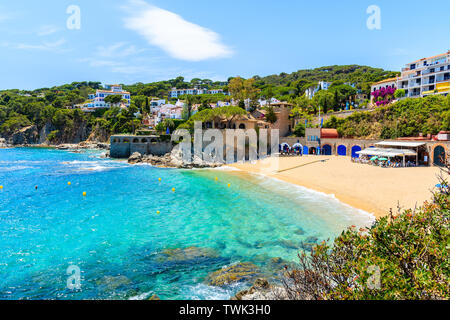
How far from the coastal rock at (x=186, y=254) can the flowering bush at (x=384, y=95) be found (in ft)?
164

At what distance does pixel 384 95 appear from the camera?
175ft

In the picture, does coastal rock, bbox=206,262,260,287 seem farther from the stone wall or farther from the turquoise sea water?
the stone wall

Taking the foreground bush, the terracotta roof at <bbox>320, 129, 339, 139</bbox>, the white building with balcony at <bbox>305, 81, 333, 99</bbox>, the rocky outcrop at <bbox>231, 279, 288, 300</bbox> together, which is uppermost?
the white building with balcony at <bbox>305, 81, 333, 99</bbox>

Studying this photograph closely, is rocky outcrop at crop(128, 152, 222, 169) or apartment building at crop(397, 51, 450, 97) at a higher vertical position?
apartment building at crop(397, 51, 450, 97)

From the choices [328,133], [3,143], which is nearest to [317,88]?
[328,133]

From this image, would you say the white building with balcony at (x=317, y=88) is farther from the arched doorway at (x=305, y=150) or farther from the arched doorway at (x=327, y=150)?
the arched doorway at (x=327, y=150)

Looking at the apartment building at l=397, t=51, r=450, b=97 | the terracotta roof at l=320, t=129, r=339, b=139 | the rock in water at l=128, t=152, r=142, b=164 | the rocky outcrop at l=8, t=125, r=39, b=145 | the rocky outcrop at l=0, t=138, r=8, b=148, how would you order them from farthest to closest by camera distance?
the rocky outcrop at l=8, t=125, r=39, b=145
the rocky outcrop at l=0, t=138, r=8, b=148
the rock in water at l=128, t=152, r=142, b=164
the apartment building at l=397, t=51, r=450, b=97
the terracotta roof at l=320, t=129, r=339, b=139

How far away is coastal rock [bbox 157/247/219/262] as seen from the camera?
1250cm

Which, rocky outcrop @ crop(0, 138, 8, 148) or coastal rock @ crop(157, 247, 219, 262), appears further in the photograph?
rocky outcrop @ crop(0, 138, 8, 148)

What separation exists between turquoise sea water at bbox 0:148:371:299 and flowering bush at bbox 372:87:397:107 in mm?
36835

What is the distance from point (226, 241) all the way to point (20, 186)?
2620cm

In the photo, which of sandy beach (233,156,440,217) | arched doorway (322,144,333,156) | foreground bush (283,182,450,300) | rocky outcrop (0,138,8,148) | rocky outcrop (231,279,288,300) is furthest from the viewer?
rocky outcrop (0,138,8,148)

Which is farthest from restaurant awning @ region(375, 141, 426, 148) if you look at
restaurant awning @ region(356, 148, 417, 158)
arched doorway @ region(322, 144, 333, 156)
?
arched doorway @ region(322, 144, 333, 156)
